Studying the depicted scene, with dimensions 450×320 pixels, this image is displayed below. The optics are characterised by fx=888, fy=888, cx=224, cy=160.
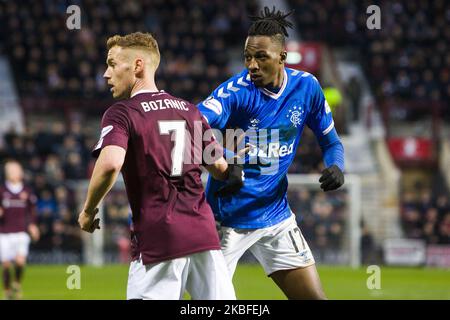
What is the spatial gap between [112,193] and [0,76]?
744cm

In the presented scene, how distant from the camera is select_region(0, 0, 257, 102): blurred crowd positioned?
23094 millimetres

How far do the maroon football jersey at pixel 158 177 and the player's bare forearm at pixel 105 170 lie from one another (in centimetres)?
11

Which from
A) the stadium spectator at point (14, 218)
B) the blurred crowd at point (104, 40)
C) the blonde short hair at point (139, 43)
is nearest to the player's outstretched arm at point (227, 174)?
the blonde short hair at point (139, 43)

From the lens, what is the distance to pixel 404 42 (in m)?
25.8

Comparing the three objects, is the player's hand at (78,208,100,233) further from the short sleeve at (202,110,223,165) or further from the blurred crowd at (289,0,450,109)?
the blurred crowd at (289,0,450,109)

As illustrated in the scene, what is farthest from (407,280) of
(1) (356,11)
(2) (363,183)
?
(1) (356,11)

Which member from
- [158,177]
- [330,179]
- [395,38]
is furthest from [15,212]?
[395,38]

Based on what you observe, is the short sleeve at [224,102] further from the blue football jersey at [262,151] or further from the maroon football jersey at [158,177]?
the maroon football jersey at [158,177]

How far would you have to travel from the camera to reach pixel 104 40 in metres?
24.2

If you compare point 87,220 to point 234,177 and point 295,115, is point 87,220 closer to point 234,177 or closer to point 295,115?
point 234,177

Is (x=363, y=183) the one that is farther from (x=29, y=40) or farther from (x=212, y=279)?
(x=212, y=279)

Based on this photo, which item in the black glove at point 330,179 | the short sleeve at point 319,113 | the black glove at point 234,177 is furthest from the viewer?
the short sleeve at point 319,113

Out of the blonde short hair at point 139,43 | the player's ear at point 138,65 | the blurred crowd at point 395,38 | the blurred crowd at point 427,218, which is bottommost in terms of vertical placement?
the blurred crowd at point 427,218

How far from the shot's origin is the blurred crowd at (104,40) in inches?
909
